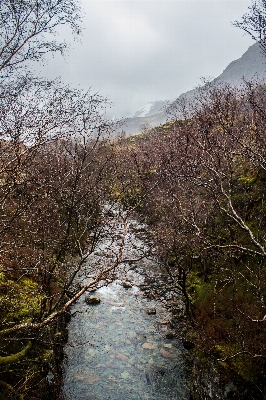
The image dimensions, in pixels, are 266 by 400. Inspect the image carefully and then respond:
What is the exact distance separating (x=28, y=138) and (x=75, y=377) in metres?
7.26

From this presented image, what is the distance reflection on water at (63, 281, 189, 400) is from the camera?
322 inches

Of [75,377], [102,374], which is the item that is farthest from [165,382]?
[75,377]

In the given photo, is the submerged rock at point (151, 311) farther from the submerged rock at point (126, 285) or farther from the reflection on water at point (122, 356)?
the submerged rock at point (126, 285)

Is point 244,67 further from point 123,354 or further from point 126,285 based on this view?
point 123,354

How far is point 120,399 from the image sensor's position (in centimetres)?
789

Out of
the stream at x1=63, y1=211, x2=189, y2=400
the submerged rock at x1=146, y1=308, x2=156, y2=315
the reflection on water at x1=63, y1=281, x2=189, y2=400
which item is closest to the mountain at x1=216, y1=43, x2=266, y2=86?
the submerged rock at x1=146, y1=308, x2=156, y2=315

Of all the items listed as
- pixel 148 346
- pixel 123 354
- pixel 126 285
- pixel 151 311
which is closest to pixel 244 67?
pixel 126 285

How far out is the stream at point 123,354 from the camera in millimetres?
8180

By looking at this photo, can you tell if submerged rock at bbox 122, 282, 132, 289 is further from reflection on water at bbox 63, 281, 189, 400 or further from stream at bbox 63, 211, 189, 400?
reflection on water at bbox 63, 281, 189, 400

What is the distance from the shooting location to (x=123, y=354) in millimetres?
9617

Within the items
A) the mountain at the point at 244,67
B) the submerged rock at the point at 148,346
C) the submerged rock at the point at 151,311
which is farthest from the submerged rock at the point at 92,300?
the mountain at the point at 244,67

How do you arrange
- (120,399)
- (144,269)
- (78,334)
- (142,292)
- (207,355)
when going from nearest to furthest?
(207,355) < (120,399) < (78,334) < (142,292) < (144,269)

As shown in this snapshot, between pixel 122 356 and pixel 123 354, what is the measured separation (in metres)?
0.09

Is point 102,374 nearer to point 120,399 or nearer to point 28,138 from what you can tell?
point 120,399
